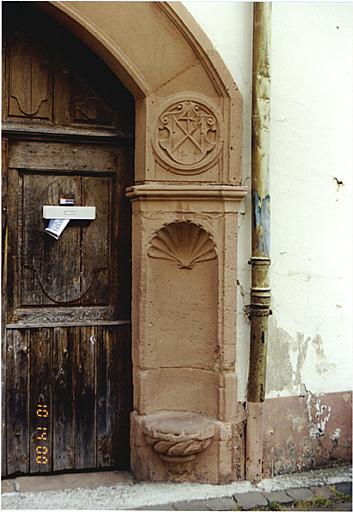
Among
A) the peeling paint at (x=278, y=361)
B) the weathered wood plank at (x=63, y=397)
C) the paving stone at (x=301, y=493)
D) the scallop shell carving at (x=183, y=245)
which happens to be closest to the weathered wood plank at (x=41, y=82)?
the scallop shell carving at (x=183, y=245)

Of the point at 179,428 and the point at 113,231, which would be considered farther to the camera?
the point at 113,231

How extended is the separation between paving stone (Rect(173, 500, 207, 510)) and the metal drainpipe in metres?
0.39

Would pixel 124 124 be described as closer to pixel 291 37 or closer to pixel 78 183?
pixel 78 183

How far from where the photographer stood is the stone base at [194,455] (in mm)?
4004

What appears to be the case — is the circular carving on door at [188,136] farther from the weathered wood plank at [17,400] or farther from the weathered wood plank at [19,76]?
the weathered wood plank at [17,400]

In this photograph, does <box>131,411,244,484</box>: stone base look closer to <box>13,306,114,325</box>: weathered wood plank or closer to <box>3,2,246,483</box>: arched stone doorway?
<box>3,2,246,483</box>: arched stone doorway

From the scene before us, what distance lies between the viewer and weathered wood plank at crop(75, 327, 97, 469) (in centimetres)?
417

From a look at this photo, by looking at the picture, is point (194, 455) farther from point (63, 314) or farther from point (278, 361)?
point (63, 314)

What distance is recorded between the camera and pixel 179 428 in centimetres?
393

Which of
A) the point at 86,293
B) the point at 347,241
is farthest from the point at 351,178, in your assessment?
the point at 86,293

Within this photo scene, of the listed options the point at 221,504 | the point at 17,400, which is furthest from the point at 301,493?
the point at 17,400

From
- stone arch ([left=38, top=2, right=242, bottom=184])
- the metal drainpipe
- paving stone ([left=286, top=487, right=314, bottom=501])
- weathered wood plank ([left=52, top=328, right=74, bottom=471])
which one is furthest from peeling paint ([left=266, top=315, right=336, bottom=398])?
weathered wood plank ([left=52, top=328, right=74, bottom=471])

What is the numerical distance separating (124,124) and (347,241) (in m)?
1.60

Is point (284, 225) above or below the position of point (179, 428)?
above
